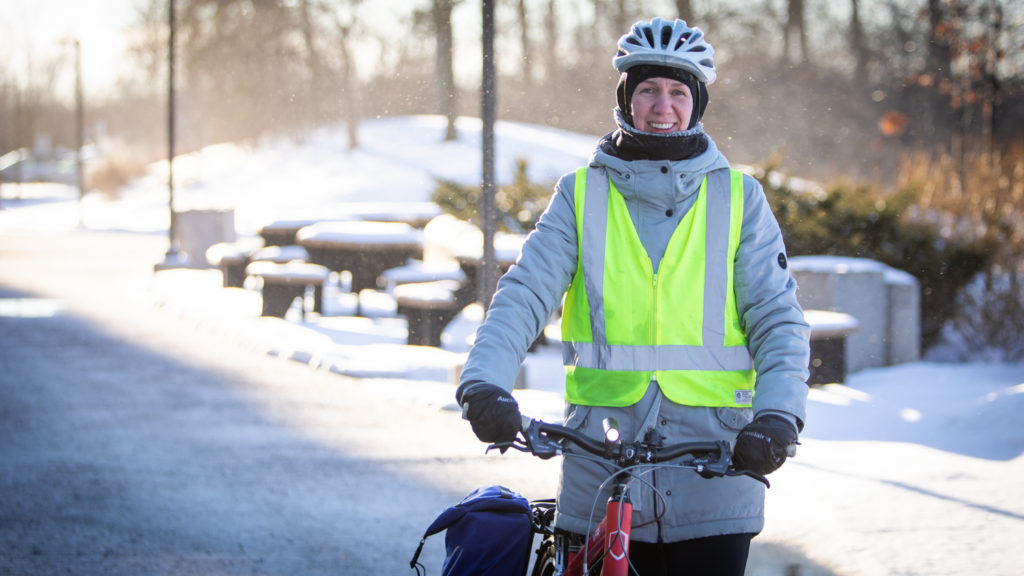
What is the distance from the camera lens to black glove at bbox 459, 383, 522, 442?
2.46 meters

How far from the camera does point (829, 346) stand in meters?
9.42

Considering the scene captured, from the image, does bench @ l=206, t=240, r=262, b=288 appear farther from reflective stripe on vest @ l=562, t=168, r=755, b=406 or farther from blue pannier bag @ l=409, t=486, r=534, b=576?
reflective stripe on vest @ l=562, t=168, r=755, b=406

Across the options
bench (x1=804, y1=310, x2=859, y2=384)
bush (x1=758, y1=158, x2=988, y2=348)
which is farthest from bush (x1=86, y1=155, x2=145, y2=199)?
bench (x1=804, y1=310, x2=859, y2=384)

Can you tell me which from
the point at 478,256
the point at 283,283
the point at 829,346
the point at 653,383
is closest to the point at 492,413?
the point at 653,383

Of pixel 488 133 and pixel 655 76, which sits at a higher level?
pixel 488 133

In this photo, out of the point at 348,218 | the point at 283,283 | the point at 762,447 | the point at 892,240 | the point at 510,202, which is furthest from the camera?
the point at 348,218

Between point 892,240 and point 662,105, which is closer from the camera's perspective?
point 662,105

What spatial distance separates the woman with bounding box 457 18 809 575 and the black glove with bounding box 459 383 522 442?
0.07 meters

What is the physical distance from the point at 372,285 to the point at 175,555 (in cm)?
1077

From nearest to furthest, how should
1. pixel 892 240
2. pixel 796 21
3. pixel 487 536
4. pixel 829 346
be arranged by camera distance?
pixel 487 536 < pixel 829 346 < pixel 892 240 < pixel 796 21

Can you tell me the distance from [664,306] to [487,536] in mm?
646

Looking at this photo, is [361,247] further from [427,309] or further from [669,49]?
[669,49]

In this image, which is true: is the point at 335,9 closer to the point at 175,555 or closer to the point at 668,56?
the point at 175,555

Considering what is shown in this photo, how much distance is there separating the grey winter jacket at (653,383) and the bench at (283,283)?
38.9 ft
